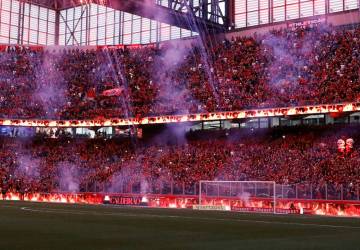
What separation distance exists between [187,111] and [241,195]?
13.5 m

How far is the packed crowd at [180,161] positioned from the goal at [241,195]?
1.83 m

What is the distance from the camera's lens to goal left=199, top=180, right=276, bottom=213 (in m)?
36.7

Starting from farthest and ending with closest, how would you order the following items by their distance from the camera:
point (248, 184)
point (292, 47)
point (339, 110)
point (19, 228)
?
point (292, 47), point (339, 110), point (248, 184), point (19, 228)

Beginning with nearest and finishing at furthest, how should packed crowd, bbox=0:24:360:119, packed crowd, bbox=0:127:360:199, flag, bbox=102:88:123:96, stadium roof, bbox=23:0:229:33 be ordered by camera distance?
1. packed crowd, bbox=0:127:360:199
2. packed crowd, bbox=0:24:360:119
3. stadium roof, bbox=23:0:229:33
4. flag, bbox=102:88:123:96

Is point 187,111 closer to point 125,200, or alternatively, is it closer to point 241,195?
point 125,200

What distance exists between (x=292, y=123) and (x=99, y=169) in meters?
17.4

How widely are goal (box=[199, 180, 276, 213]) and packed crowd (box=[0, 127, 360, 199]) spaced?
6.01 feet

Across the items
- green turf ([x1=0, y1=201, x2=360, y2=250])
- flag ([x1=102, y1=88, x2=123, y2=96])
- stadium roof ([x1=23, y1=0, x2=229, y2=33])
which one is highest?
stadium roof ([x1=23, y1=0, x2=229, y2=33])

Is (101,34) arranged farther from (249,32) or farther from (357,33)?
(357,33)

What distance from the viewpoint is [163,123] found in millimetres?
52750

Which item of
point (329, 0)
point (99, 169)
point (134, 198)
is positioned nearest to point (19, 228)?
point (134, 198)

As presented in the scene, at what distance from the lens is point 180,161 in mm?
47812

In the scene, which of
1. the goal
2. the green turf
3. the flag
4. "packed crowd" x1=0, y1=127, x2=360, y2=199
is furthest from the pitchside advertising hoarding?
the green turf

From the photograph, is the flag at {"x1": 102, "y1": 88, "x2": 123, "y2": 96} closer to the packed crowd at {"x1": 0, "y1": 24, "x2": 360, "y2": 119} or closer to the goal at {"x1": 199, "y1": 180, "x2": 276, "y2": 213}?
the packed crowd at {"x1": 0, "y1": 24, "x2": 360, "y2": 119}
